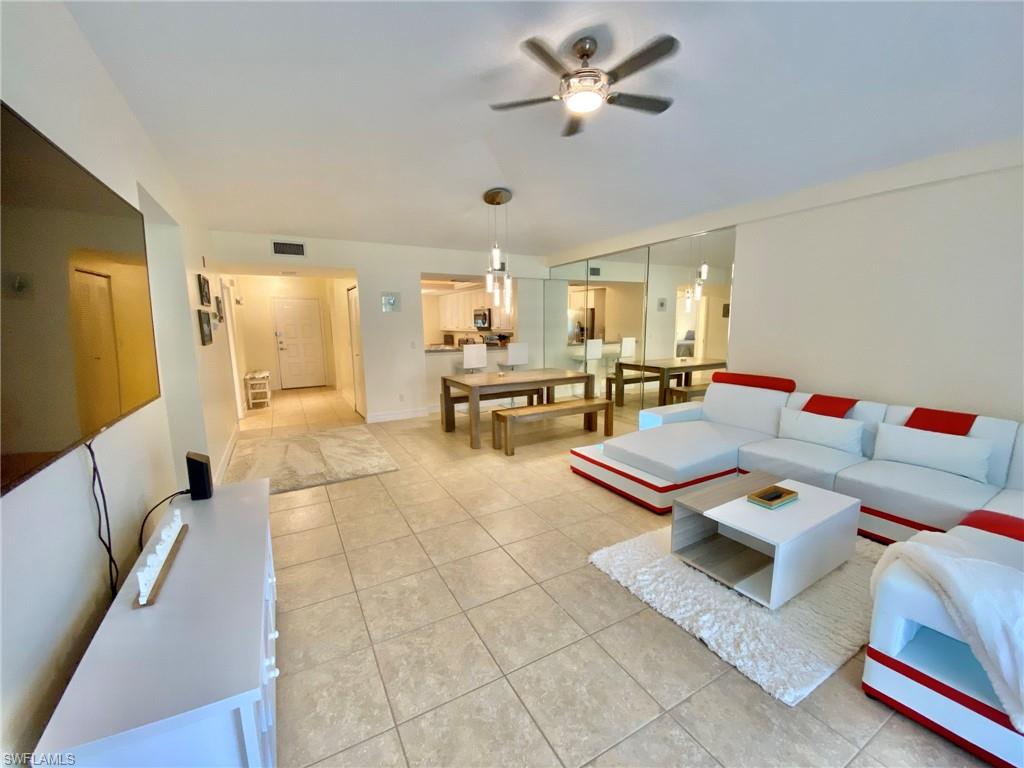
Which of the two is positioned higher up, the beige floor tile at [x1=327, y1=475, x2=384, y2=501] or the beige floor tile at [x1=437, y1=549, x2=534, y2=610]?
the beige floor tile at [x1=327, y1=475, x2=384, y2=501]

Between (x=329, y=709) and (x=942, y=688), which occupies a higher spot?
(x=942, y=688)

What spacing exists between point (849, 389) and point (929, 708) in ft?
8.58

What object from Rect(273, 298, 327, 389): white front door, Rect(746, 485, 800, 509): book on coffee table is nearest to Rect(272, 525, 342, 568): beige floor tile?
Rect(746, 485, 800, 509): book on coffee table

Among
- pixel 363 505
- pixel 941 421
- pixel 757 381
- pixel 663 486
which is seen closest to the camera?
pixel 941 421

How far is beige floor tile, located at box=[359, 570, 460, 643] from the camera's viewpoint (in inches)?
75.9

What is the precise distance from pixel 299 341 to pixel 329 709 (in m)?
8.17

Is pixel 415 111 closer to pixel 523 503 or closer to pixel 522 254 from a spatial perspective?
pixel 523 503

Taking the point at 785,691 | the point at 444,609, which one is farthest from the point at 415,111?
the point at 785,691

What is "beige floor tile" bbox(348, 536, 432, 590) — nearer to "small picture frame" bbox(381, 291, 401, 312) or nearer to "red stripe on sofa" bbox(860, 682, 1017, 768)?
"red stripe on sofa" bbox(860, 682, 1017, 768)

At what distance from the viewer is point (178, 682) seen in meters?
0.98

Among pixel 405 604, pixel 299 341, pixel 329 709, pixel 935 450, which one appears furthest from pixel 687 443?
pixel 299 341

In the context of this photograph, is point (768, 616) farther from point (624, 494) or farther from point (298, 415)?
point (298, 415)

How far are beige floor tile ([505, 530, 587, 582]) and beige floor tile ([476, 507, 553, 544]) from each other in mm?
66

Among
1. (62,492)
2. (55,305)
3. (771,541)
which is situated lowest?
(771,541)
